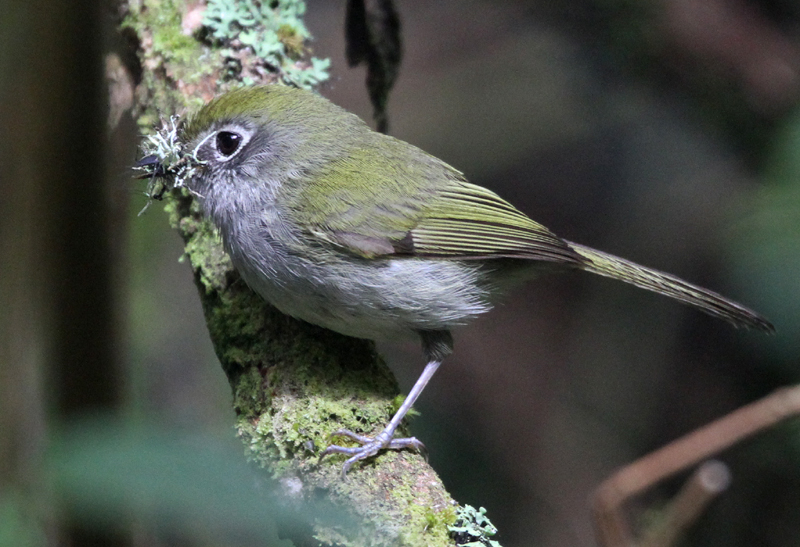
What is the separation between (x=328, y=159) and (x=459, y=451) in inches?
99.6

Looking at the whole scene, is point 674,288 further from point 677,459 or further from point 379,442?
point 677,459

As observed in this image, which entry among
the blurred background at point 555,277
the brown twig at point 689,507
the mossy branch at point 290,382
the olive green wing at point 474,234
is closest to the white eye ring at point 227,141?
the mossy branch at point 290,382

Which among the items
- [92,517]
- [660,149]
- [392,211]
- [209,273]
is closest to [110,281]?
[209,273]

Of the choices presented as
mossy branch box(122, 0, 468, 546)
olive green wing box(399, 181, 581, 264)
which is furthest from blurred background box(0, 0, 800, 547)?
olive green wing box(399, 181, 581, 264)

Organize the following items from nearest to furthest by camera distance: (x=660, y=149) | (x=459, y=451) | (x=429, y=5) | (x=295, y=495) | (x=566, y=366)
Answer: (x=295, y=495), (x=459, y=451), (x=660, y=149), (x=566, y=366), (x=429, y=5)

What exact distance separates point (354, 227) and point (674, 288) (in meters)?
1.45

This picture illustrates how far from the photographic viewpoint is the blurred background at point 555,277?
3.05 metres

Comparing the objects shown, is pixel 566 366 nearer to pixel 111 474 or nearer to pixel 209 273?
pixel 209 273

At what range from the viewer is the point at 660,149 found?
16.7 ft

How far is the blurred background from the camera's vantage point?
3053mm

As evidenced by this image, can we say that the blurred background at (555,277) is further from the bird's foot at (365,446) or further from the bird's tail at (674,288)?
the bird's foot at (365,446)

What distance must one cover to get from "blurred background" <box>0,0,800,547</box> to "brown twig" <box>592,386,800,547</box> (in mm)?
1626

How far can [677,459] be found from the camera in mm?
1360

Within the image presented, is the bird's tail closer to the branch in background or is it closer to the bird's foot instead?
the bird's foot
